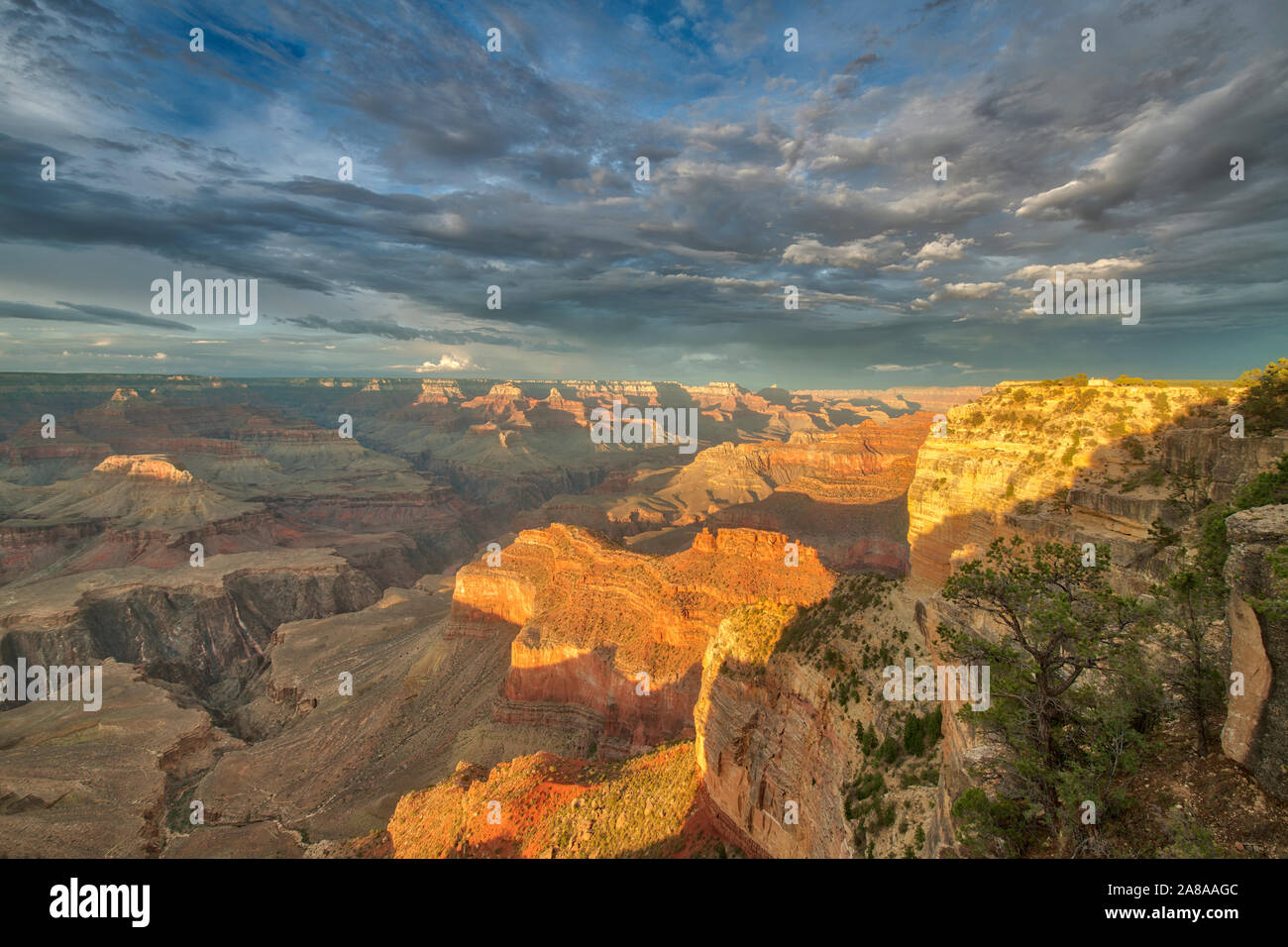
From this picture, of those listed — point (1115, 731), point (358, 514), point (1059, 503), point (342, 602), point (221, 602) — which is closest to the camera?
point (1115, 731)

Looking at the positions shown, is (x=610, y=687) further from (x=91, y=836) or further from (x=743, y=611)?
(x=91, y=836)

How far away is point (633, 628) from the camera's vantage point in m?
36.3

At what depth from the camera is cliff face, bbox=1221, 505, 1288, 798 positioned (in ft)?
23.5

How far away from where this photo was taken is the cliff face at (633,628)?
32969 mm

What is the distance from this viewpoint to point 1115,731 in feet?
28.2

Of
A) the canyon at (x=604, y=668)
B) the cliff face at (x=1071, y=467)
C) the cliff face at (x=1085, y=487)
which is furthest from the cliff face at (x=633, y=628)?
the cliff face at (x=1085, y=487)

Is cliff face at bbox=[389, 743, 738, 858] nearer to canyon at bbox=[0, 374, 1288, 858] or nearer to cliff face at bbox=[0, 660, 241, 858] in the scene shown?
canyon at bbox=[0, 374, 1288, 858]

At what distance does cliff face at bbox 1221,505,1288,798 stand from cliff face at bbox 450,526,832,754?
82.3 feet

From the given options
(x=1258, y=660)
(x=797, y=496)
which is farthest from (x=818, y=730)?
(x=797, y=496)

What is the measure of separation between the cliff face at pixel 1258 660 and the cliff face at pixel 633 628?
25.1m

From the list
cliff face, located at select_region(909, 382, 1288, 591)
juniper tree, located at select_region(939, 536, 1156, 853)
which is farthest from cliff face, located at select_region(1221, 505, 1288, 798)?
cliff face, located at select_region(909, 382, 1288, 591)

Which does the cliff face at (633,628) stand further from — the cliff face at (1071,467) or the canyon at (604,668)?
the cliff face at (1071,467)
